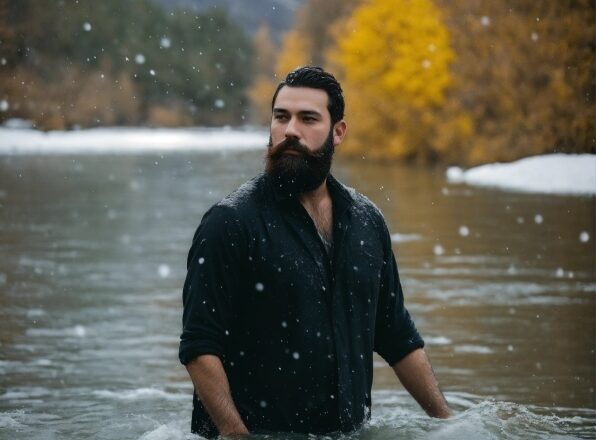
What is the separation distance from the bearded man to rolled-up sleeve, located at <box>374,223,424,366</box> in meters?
0.29

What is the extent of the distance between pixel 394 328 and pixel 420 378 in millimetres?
225

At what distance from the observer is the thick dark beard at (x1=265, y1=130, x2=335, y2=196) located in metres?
3.92

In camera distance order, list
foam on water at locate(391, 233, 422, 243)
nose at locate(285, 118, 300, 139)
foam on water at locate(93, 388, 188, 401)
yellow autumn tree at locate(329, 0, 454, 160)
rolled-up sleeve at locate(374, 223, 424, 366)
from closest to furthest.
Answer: nose at locate(285, 118, 300, 139)
rolled-up sleeve at locate(374, 223, 424, 366)
foam on water at locate(93, 388, 188, 401)
foam on water at locate(391, 233, 422, 243)
yellow autumn tree at locate(329, 0, 454, 160)

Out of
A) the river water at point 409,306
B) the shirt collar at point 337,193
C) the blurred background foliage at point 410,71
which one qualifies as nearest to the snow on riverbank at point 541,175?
the blurred background foliage at point 410,71

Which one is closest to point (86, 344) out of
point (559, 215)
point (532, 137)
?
point (559, 215)

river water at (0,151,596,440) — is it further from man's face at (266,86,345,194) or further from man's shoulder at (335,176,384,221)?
man's face at (266,86,345,194)

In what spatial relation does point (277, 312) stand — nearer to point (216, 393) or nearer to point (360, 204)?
point (216, 393)

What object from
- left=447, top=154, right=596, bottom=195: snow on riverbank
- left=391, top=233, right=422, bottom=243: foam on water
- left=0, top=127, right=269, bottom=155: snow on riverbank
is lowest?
left=391, top=233, right=422, bottom=243: foam on water

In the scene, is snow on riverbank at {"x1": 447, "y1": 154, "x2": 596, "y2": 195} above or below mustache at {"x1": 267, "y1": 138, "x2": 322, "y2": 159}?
above

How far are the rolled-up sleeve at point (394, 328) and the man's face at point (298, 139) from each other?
593mm

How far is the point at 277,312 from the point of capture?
3.88 metres

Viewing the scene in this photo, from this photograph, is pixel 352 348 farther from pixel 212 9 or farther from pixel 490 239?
pixel 212 9

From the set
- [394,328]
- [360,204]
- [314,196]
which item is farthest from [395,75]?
[314,196]

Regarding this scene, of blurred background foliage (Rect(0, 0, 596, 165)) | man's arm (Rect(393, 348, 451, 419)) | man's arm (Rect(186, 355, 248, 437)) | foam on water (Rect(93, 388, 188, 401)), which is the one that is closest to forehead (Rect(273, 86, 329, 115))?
man's arm (Rect(186, 355, 248, 437))
